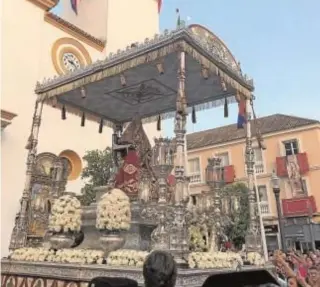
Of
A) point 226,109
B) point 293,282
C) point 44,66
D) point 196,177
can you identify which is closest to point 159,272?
point 293,282

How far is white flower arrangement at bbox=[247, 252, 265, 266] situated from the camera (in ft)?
17.8

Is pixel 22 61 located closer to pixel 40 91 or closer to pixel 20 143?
pixel 20 143

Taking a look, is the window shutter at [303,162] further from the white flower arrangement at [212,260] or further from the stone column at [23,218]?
the stone column at [23,218]

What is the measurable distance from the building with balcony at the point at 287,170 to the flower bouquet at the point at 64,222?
12658 mm

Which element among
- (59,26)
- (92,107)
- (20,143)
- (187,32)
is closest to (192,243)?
(187,32)

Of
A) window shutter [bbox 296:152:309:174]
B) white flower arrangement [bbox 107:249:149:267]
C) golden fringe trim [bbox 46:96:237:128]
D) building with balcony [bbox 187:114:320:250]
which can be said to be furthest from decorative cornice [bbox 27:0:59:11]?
window shutter [bbox 296:152:309:174]

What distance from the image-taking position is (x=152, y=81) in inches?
275

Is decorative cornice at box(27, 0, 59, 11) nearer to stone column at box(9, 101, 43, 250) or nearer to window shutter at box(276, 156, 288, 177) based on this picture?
stone column at box(9, 101, 43, 250)

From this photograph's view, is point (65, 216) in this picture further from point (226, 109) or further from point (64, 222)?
point (226, 109)

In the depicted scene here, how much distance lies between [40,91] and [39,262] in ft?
11.7

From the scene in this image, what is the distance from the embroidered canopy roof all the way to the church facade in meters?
2.22

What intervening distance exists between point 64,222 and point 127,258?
4.92ft

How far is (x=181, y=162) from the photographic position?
15.4ft

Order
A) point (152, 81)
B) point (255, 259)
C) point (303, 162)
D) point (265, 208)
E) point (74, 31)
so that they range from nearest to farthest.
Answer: point (255, 259), point (152, 81), point (74, 31), point (303, 162), point (265, 208)
